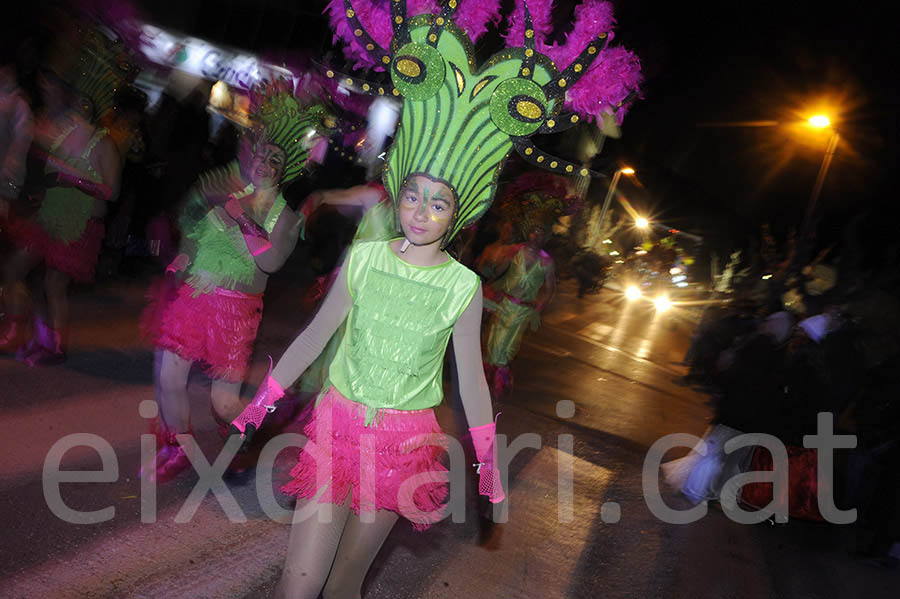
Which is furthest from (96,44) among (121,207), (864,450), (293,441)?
(864,450)

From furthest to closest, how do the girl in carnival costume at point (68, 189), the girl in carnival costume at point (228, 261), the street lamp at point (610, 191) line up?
1. the street lamp at point (610, 191)
2. the girl in carnival costume at point (68, 189)
3. the girl in carnival costume at point (228, 261)

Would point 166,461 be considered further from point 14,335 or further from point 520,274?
point 520,274

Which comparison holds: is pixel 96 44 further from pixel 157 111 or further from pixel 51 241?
pixel 157 111

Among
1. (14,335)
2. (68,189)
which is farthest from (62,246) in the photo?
(14,335)

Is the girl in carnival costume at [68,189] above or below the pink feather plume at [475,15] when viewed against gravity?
below

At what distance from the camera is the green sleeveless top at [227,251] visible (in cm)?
355

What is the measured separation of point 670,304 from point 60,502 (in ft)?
95.8

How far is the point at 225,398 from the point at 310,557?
1817mm

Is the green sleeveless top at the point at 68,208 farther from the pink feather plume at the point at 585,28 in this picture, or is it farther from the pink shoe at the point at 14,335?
the pink feather plume at the point at 585,28

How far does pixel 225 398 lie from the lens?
3756 millimetres

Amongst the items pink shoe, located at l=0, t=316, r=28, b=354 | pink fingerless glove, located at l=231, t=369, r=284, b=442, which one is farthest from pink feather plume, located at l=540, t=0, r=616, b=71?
pink shoe, located at l=0, t=316, r=28, b=354

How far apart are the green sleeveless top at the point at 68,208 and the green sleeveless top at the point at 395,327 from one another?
3022 mm

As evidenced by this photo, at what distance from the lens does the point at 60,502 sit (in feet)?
10.9

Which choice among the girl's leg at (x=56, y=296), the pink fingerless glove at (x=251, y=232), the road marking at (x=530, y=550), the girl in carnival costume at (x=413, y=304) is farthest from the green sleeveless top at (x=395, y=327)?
the girl's leg at (x=56, y=296)
